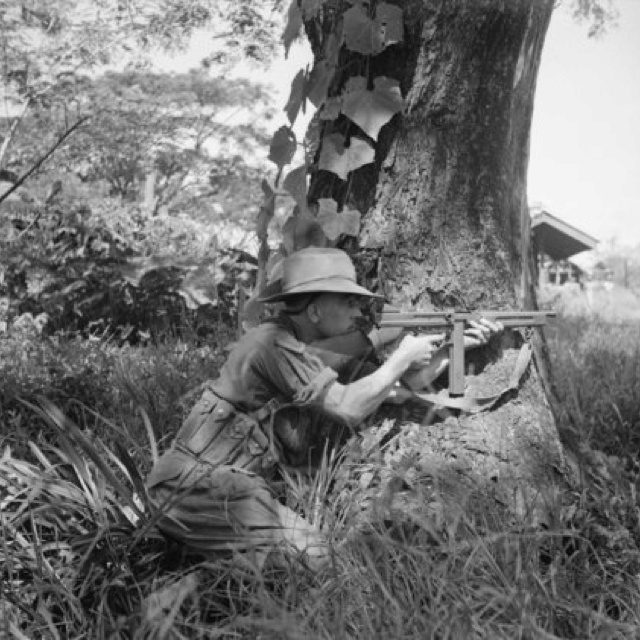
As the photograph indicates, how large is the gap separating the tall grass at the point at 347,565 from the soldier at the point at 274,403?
128mm

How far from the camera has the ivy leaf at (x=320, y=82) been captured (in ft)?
12.2

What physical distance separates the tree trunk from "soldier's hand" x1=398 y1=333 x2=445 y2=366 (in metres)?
0.22

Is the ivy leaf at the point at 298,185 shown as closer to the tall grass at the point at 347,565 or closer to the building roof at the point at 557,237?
the tall grass at the point at 347,565

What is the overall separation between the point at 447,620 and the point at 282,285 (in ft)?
4.96

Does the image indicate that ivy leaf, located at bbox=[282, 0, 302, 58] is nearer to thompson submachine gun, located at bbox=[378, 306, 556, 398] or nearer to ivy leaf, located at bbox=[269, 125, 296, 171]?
ivy leaf, located at bbox=[269, 125, 296, 171]

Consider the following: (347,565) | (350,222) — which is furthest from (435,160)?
(347,565)

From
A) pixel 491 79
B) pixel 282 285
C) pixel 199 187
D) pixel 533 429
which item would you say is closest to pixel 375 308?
pixel 282 285

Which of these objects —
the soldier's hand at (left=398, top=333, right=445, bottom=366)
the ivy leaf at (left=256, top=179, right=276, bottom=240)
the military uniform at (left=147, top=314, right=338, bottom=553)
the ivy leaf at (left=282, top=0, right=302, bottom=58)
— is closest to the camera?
the military uniform at (left=147, top=314, right=338, bottom=553)

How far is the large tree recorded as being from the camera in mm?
3564

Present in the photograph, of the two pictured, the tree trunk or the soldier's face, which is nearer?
the soldier's face

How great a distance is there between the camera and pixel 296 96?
3830mm

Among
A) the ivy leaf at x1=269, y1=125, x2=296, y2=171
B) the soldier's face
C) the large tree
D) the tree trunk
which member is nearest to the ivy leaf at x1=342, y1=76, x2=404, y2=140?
the large tree

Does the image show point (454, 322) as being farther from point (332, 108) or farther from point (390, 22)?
point (390, 22)

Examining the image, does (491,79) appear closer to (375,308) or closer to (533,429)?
(375,308)
